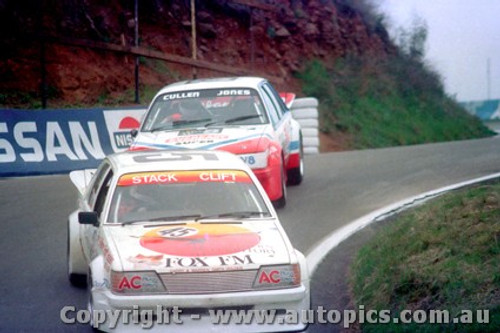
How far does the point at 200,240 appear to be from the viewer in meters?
7.15

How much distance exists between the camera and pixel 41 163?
18.8m

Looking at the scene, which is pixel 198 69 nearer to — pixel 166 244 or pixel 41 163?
pixel 41 163

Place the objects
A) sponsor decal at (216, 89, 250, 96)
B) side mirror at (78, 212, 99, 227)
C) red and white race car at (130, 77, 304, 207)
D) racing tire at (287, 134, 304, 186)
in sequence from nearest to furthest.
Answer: side mirror at (78, 212, 99, 227) < red and white race car at (130, 77, 304, 207) < sponsor decal at (216, 89, 250, 96) < racing tire at (287, 134, 304, 186)

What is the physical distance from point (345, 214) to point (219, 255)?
20.4 feet

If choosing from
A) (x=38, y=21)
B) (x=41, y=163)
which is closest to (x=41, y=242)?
(x=41, y=163)

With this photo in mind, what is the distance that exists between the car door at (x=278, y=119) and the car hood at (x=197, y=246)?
615 cm

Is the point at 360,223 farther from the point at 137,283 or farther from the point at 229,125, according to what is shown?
the point at 137,283

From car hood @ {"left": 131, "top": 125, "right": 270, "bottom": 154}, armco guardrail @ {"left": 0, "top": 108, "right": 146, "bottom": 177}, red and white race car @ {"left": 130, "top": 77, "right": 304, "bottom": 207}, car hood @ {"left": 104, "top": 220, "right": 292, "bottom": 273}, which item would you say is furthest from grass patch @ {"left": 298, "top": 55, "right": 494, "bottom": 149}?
car hood @ {"left": 104, "top": 220, "right": 292, "bottom": 273}

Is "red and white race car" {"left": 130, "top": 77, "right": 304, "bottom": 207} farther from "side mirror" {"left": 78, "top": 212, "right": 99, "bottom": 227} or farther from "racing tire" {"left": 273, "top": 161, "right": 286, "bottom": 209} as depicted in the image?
"side mirror" {"left": 78, "top": 212, "right": 99, "bottom": 227}

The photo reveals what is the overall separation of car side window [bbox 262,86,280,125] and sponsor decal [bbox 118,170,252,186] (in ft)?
18.2

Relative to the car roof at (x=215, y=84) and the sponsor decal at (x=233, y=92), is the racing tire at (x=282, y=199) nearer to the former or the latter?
the sponsor decal at (x=233, y=92)

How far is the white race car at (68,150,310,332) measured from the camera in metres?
6.60

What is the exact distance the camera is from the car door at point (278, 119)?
13930 millimetres

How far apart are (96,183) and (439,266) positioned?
340cm
